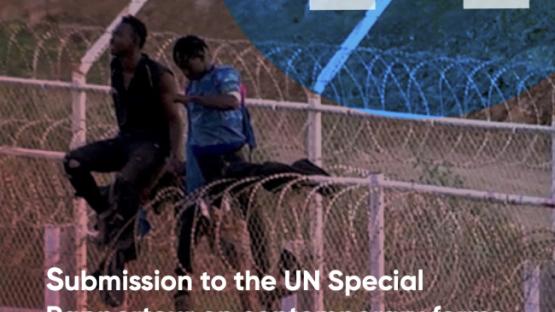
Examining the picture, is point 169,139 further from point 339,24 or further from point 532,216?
point 339,24

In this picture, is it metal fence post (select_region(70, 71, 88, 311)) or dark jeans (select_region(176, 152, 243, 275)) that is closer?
dark jeans (select_region(176, 152, 243, 275))

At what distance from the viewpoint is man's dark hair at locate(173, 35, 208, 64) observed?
7.67 metres

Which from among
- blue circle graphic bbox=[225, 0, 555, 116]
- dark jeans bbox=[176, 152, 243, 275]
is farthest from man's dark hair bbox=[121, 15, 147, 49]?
blue circle graphic bbox=[225, 0, 555, 116]

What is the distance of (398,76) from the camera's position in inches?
540

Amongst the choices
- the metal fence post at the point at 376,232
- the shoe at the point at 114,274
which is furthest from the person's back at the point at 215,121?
the metal fence post at the point at 376,232

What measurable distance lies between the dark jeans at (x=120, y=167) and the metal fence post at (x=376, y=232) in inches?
48.8

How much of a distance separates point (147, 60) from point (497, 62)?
565 cm

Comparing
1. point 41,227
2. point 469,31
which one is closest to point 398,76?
point 469,31

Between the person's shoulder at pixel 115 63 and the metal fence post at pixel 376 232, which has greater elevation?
the person's shoulder at pixel 115 63

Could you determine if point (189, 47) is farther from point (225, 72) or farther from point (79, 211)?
point (79, 211)

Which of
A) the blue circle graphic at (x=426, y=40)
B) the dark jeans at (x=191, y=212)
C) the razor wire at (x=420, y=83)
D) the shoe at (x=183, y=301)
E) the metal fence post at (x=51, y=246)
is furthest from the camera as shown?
the blue circle graphic at (x=426, y=40)

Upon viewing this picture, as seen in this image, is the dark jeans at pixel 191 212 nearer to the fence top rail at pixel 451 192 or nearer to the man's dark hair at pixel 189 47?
the man's dark hair at pixel 189 47

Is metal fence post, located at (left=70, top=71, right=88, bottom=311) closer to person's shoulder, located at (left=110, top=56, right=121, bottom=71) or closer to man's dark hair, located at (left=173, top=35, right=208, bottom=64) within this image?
person's shoulder, located at (left=110, top=56, right=121, bottom=71)

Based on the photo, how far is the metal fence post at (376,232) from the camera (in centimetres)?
677
